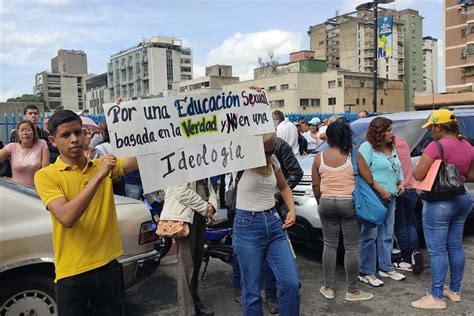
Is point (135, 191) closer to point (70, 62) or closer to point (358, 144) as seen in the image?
point (358, 144)

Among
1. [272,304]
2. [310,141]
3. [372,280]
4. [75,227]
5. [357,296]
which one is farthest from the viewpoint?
[310,141]

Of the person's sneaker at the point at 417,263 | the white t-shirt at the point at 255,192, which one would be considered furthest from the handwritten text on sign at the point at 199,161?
the person's sneaker at the point at 417,263

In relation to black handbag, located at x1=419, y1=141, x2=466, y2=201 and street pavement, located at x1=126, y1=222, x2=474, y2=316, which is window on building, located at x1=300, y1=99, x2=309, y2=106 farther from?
black handbag, located at x1=419, y1=141, x2=466, y2=201

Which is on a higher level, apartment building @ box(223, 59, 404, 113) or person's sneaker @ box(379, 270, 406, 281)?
apartment building @ box(223, 59, 404, 113)

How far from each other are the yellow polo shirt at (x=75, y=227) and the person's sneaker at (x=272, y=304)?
2.06 metres

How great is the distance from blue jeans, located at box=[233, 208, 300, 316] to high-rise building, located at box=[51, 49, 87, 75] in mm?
157784

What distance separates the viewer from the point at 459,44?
69.4 meters

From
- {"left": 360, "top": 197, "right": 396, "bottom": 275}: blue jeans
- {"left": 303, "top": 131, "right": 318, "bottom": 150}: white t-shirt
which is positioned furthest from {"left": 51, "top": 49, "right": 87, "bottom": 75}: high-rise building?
{"left": 360, "top": 197, "right": 396, "bottom": 275}: blue jeans

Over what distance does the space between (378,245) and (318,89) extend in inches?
3343

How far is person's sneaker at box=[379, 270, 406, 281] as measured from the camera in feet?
16.5

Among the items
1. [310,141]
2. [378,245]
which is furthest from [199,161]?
[310,141]

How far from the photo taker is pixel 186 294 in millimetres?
3883

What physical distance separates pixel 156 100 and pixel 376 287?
3250mm

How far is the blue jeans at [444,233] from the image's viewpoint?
4086 millimetres
